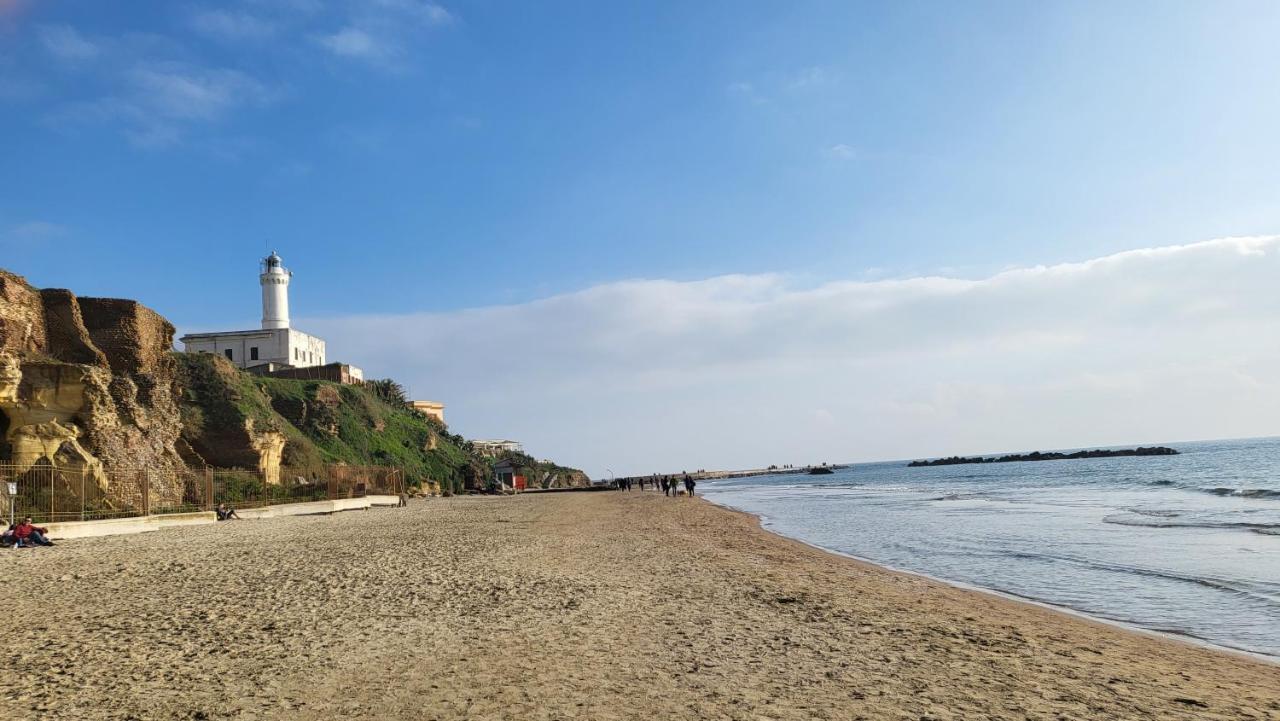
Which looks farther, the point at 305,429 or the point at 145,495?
the point at 305,429

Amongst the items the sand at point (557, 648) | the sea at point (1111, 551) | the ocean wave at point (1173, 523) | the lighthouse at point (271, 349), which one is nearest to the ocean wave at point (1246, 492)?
the sea at point (1111, 551)

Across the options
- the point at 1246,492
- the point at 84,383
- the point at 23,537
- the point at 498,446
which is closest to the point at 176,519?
the point at 84,383

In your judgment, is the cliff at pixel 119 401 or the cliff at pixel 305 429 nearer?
the cliff at pixel 119 401

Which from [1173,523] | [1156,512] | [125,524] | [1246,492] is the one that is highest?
[125,524]

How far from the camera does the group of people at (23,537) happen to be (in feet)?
57.6

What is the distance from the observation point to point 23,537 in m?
17.6

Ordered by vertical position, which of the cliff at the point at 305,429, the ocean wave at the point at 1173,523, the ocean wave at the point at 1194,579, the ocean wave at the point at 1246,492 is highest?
the cliff at the point at 305,429

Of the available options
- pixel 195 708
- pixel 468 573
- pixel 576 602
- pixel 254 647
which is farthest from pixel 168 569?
pixel 195 708

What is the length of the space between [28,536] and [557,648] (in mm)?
16786

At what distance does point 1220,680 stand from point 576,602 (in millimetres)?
7615

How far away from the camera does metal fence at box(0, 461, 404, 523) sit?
2238cm

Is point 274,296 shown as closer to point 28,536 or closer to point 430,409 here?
point 430,409

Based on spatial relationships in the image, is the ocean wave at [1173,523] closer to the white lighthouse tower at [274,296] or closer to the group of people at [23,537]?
the group of people at [23,537]

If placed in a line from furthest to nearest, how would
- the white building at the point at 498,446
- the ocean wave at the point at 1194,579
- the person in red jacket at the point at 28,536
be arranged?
the white building at the point at 498,446, the person in red jacket at the point at 28,536, the ocean wave at the point at 1194,579
